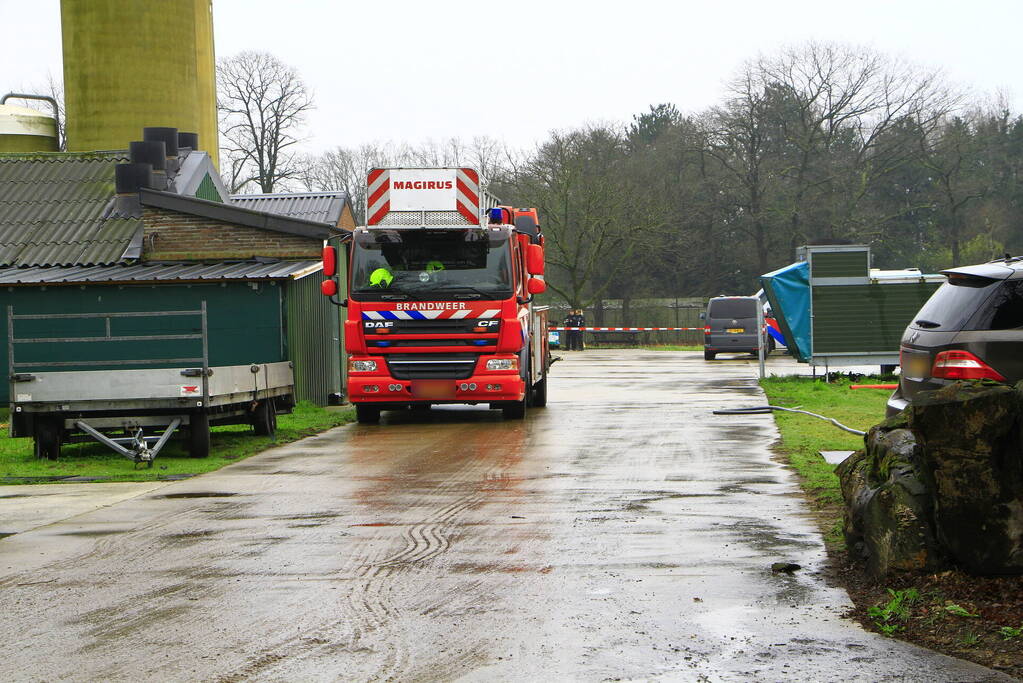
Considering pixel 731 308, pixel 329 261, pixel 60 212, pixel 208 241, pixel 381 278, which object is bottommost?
pixel 731 308

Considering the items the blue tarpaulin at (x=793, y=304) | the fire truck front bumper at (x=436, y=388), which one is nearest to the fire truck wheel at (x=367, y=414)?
the fire truck front bumper at (x=436, y=388)

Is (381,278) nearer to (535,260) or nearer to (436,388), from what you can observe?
(436,388)

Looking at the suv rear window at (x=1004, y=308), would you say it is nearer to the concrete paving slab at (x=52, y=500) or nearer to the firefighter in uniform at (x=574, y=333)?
the concrete paving slab at (x=52, y=500)

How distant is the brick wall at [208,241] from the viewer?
22.6 m

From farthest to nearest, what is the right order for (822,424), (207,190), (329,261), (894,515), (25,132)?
1. (25,132)
2. (207,190)
3. (329,261)
4. (822,424)
5. (894,515)

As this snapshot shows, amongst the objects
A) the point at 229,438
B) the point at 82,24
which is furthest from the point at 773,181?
the point at 229,438

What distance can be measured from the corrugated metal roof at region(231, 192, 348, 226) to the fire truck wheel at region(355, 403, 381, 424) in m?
13.8

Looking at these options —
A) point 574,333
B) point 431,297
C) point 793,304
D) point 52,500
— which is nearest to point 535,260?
point 431,297

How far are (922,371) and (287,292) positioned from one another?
43.5ft

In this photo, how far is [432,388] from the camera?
17656 mm

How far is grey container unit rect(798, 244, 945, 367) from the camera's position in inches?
957

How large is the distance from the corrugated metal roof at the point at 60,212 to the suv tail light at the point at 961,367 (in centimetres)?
1781

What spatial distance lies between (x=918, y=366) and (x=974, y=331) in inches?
20.7

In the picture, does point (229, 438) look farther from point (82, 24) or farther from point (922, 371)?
point (82, 24)
